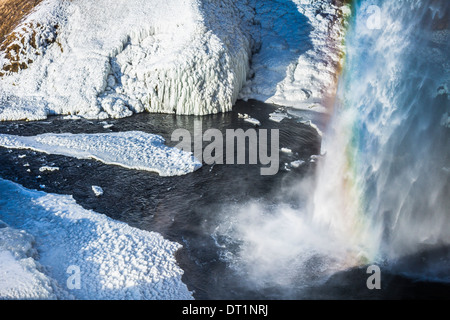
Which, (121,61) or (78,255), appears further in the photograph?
(121,61)

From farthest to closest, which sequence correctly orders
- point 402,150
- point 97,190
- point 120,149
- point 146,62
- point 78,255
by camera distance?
point 146,62 → point 120,149 → point 97,190 → point 402,150 → point 78,255

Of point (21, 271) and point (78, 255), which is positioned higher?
point (21, 271)

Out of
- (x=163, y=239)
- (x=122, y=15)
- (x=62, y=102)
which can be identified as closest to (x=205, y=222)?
(x=163, y=239)

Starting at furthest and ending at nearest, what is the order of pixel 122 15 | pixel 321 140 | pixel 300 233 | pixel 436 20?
pixel 122 15, pixel 321 140, pixel 300 233, pixel 436 20

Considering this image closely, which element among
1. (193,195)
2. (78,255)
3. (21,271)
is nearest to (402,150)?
(193,195)

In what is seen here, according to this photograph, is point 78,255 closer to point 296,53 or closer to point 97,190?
point 97,190

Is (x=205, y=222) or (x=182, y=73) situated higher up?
(x=182, y=73)

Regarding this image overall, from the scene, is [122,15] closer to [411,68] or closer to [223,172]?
[223,172]
